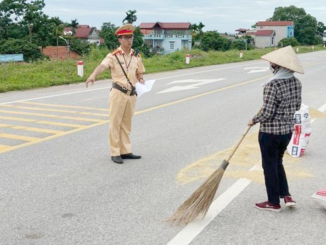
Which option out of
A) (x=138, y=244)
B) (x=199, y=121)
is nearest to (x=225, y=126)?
(x=199, y=121)

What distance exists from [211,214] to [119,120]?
7.48 ft

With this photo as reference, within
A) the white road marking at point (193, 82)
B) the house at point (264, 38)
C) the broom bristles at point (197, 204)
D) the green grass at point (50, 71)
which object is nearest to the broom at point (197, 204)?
the broom bristles at point (197, 204)

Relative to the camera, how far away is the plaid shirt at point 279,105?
428 cm

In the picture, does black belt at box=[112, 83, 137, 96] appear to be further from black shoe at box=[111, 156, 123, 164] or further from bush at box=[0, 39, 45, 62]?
bush at box=[0, 39, 45, 62]

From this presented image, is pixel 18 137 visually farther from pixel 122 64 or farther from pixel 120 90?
→ pixel 122 64

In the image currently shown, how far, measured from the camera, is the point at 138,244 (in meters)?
3.77

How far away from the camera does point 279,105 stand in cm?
432

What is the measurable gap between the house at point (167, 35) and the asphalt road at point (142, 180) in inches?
3496

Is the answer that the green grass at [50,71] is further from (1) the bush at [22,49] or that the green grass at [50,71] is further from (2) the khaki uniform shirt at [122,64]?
(1) the bush at [22,49]

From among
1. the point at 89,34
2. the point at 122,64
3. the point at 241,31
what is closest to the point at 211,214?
the point at 122,64

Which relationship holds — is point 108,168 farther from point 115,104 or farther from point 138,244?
point 138,244

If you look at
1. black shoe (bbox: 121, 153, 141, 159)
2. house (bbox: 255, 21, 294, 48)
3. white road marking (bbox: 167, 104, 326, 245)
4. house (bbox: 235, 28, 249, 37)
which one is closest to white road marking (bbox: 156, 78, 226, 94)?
black shoe (bbox: 121, 153, 141, 159)

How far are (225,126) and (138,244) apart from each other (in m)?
5.32

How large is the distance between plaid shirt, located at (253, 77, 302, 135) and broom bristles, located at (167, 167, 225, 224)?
677 mm
